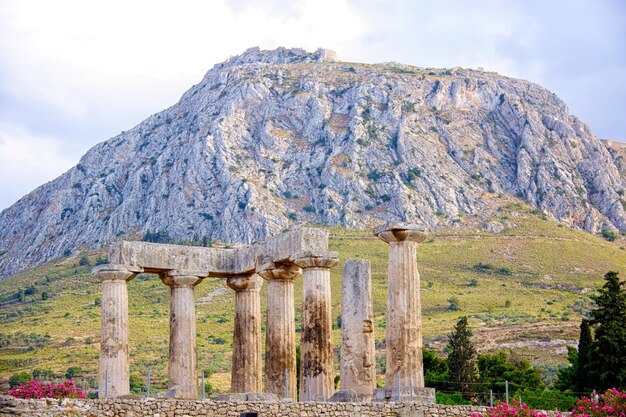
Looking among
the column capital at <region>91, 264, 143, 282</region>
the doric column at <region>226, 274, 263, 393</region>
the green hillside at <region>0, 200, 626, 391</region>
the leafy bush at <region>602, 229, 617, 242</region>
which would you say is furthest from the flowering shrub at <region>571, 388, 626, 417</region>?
the leafy bush at <region>602, 229, 617, 242</region>

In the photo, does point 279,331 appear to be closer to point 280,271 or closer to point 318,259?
point 280,271

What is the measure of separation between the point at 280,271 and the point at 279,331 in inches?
89.2

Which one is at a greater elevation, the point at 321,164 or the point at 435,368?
the point at 321,164

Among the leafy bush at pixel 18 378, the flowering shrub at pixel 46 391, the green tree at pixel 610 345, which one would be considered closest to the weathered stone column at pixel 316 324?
the flowering shrub at pixel 46 391

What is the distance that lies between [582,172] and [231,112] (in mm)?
62640

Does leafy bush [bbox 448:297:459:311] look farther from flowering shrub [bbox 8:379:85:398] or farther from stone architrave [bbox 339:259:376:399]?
flowering shrub [bbox 8:379:85:398]

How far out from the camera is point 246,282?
4019 cm

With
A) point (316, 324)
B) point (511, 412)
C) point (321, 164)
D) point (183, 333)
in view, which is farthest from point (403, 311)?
point (321, 164)

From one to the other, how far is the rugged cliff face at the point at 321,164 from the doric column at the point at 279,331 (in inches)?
4115

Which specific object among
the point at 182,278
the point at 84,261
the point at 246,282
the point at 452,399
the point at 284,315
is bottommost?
the point at 452,399

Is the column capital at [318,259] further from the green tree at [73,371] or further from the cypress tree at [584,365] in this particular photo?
the green tree at [73,371]

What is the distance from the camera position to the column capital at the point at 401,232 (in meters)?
30.9

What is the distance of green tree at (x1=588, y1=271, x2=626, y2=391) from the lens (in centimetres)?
5097

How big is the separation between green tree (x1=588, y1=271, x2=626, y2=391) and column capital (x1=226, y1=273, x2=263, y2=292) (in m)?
20.5
